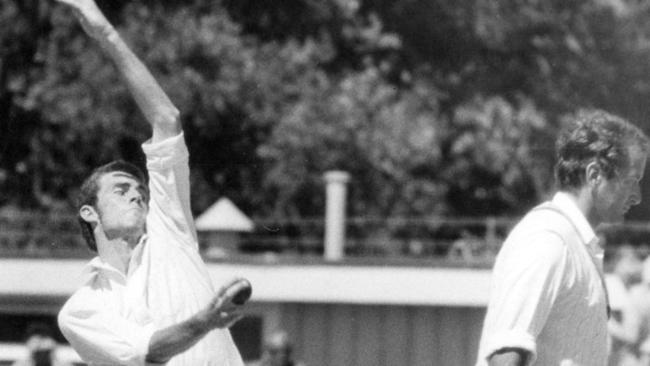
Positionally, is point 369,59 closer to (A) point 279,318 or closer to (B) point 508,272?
(A) point 279,318

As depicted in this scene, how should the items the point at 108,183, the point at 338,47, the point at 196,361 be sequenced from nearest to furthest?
the point at 196,361
the point at 108,183
the point at 338,47

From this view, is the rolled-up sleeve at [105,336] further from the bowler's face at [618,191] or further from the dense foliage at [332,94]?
the dense foliage at [332,94]

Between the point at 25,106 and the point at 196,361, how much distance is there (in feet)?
78.6

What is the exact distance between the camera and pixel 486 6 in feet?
101

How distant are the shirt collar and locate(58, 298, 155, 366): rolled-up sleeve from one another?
42.1 inches

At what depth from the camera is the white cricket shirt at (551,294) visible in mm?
3785

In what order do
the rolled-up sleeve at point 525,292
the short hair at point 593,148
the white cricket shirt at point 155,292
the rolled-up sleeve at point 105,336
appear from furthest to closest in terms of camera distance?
1. the white cricket shirt at point 155,292
2. the rolled-up sleeve at point 105,336
3. the short hair at point 593,148
4. the rolled-up sleeve at point 525,292

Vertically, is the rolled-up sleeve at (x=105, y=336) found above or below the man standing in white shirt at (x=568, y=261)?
below

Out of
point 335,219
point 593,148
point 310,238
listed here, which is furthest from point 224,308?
point 310,238

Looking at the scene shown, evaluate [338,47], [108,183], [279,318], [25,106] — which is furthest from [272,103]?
[108,183]

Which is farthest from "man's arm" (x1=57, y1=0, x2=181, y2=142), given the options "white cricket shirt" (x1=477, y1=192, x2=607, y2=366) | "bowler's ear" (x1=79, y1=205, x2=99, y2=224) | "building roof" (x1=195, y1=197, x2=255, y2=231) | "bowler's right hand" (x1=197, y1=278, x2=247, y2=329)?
"building roof" (x1=195, y1=197, x2=255, y2=231)

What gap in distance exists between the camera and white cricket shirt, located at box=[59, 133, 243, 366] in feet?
14.2

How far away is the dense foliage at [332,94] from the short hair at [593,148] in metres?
23.3

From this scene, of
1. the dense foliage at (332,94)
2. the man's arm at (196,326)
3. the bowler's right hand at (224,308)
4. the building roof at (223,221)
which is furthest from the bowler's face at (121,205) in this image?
the dense foliage at (332,94)
